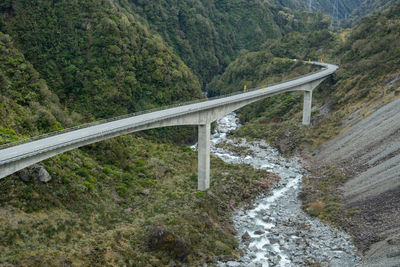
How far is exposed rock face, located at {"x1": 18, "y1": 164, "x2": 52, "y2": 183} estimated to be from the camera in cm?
2916

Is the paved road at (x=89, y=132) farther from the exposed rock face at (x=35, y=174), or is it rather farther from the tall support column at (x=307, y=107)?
the tall support column at (x=307, y=107)

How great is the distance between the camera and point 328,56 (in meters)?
94.9

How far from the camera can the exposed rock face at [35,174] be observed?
29.2m

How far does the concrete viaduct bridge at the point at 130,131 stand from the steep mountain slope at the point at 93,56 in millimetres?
19222

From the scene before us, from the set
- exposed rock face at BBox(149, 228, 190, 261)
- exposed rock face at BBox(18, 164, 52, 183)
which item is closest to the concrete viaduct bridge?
exposed rock face at BBox(18, 164, 52, 183)

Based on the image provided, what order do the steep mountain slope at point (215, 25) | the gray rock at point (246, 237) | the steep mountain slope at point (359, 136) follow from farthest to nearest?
the steep mountain slope at point (215, 25), the gray rock at point (246, 237), the steep mountain slope at point (359, 136)

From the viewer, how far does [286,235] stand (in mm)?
33750

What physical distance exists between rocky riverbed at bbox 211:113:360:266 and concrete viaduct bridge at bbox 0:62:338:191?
23.8 ft

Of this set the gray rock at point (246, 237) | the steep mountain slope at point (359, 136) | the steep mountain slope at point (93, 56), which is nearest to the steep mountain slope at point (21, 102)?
the steep mountain slope at point (93, 56)

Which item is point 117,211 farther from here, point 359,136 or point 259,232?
point 359,136

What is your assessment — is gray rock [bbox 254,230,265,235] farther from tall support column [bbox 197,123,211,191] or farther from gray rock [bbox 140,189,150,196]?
gray rock [bbox 140,189,150,196]

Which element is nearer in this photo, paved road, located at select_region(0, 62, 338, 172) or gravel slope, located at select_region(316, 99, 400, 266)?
paved road, located at select_region(0, 62, 338, 172)

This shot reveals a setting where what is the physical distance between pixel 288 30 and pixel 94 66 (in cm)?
11090

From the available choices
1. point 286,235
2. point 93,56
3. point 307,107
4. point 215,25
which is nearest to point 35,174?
point 286,235
